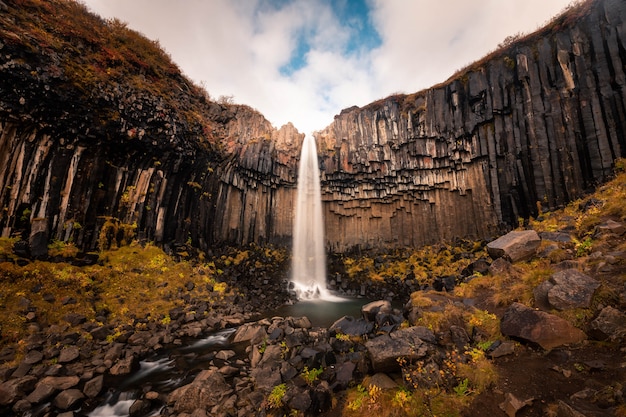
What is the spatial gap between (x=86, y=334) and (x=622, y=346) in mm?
17525

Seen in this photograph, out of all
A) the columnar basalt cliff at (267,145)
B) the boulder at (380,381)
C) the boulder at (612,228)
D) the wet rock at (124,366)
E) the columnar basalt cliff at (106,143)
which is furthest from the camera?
the columnar basalt cliff at (267,145)

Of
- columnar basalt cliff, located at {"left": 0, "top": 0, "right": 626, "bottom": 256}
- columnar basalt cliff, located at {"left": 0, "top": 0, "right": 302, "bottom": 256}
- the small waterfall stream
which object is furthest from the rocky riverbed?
the small waterfall stream

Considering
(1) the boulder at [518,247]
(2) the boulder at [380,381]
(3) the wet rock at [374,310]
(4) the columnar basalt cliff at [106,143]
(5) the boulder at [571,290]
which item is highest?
(4) the columnar basalt cliff at [106,143]

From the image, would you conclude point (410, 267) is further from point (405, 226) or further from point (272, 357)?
point (272, 357)

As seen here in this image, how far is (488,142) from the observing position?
26000 mm

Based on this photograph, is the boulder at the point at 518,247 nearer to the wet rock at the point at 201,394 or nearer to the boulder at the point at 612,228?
the boulder at the point at 612,228

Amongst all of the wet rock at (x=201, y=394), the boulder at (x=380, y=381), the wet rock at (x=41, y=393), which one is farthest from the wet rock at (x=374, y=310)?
the wet rock at (x=41, y=393)

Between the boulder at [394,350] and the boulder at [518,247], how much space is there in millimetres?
6894

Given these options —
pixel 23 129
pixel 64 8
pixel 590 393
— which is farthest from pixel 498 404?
pixel 64 8

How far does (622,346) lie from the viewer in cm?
498

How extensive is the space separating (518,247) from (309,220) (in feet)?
81.7

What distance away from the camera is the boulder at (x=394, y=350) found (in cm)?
669

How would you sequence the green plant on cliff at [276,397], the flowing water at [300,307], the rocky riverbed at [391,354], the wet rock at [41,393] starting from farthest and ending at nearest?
the flowing water at [300,307] → the wet rock at [41,393] → the green plant on cliff at [276,397] → the rocky riverbed at [391,354]

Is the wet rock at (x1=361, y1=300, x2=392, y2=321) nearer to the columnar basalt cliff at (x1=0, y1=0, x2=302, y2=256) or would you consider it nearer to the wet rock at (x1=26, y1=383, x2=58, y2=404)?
the wet rock at (x1=26, y1=383, x2=58, y2=404)
